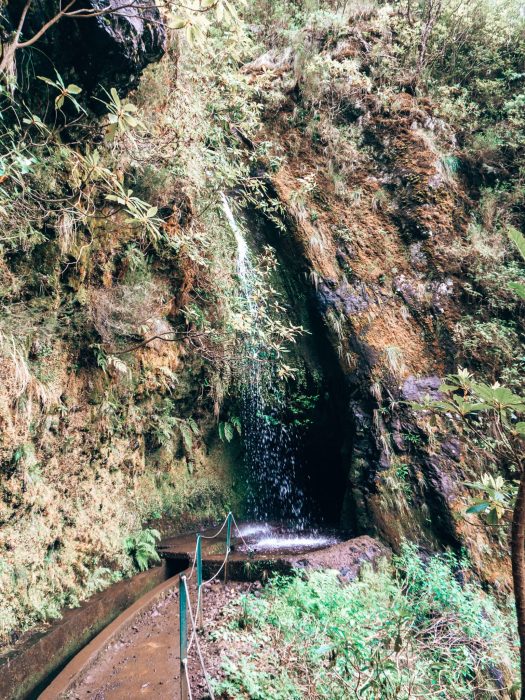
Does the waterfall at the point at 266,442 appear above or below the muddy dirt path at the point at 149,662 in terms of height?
above

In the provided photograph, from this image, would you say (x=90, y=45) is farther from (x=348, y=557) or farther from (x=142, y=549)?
(x=348, y=557)

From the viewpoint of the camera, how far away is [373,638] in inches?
123

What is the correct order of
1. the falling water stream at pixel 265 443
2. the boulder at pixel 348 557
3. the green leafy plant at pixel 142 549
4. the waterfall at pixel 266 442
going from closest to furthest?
1. the boulder at pixel 348 557
2. the green leafy plant at pixel 142 549
3. the falling water stream at pixel 265 443
4. the waterfall at pixel 266 442

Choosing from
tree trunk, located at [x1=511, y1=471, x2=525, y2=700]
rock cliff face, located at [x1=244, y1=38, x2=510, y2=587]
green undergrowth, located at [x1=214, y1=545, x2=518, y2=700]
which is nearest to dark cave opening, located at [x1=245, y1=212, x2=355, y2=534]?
rock cliff face, located at [x1=244, y1=38, x2=510, y2=587]

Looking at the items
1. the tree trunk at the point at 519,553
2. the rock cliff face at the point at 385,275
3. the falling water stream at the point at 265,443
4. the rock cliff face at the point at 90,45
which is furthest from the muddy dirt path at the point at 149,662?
the rock cliff face at the point at 90,45

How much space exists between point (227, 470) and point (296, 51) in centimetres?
905

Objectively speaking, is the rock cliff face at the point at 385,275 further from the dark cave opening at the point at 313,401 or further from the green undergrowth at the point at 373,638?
the green undergrowth at the point at 373,638

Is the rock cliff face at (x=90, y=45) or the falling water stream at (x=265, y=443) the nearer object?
the rock cliff face at (x=90, y=45)

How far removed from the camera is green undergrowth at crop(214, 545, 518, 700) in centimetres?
312

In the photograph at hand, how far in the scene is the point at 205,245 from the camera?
250 inches

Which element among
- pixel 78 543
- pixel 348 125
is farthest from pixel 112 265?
pixel 348 125

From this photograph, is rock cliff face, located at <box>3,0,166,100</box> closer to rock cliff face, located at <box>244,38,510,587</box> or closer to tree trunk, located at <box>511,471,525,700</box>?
rock cliff face, located at <box>244,38,510,587</box>

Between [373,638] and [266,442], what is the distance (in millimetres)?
5579

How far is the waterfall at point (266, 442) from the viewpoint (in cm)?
820
